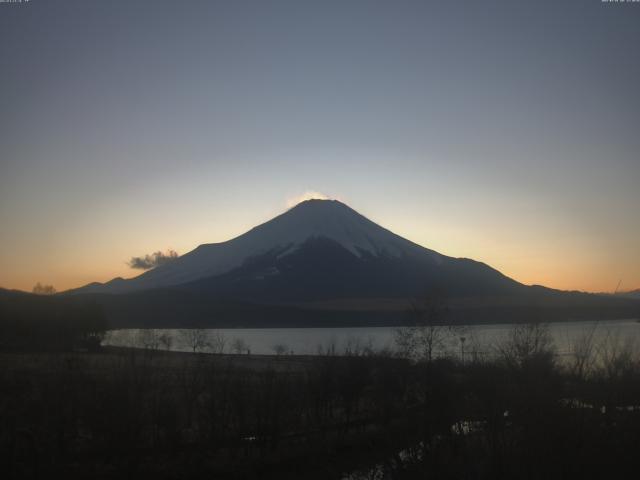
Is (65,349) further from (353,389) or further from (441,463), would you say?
(441,463)

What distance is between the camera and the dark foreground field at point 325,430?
11.0 m

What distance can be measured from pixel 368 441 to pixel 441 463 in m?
8.03

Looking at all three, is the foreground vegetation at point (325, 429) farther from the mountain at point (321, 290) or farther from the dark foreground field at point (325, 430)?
the mountain at point (321, 290)

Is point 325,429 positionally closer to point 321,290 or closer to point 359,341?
point 359,341

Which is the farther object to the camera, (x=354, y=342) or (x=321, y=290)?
(x=321, y=290)

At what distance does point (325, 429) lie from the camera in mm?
19469

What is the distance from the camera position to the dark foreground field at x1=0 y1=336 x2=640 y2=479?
36.1 ft

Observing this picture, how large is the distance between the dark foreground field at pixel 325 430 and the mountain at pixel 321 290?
8592 centimetres

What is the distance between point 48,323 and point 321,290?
388 ft

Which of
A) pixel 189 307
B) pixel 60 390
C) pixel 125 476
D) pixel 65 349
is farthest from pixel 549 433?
pixel 189 307

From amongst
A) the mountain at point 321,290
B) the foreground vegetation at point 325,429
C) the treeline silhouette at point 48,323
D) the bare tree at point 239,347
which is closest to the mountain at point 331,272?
the mountain at point 321,290

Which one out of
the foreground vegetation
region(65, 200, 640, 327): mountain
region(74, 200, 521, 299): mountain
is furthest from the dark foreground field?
region(74, 200, 521, 299): mountain

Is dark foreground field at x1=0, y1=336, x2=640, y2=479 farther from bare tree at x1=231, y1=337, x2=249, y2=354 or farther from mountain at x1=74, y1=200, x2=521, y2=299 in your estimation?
mountain at x1=74, y1=200, x2=521, y2=299

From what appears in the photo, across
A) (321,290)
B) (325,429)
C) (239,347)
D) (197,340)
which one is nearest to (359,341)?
(239,347)
